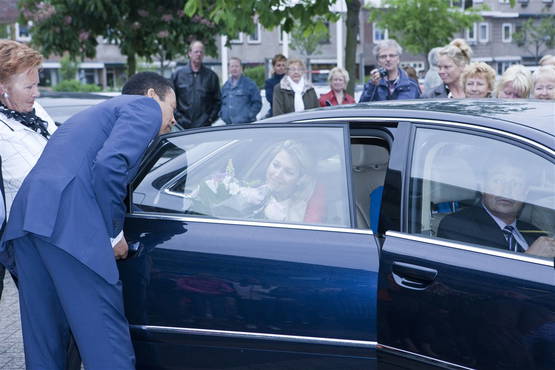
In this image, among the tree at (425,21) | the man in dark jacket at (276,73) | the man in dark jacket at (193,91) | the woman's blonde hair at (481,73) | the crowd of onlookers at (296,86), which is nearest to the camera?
the woman's blonde hair at (481,73)

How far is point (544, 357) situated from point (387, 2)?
151ft

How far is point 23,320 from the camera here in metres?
3.55

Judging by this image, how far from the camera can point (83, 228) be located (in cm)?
333

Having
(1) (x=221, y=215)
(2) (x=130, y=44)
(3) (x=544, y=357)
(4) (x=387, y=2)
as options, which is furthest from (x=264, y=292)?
(4) (x=387, y=2)

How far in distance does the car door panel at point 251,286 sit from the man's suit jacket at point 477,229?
11.8 inches

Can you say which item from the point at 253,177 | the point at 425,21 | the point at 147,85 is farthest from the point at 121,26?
the point at 425,21

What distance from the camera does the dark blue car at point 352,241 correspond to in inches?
114

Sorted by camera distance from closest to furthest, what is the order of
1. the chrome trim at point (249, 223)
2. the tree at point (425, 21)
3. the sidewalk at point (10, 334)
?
the chrome trim at point (249, 223), the sidewalk at point (10, 334), the tree at point (425, 21)

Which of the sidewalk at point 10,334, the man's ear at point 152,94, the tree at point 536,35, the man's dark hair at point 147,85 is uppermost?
the tree at point 536,35

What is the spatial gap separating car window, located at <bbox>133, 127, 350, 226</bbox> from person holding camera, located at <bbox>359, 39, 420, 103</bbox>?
13.7ft

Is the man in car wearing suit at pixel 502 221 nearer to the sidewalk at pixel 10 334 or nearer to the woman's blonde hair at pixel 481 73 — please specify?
the sidewalk at pixel 10 334

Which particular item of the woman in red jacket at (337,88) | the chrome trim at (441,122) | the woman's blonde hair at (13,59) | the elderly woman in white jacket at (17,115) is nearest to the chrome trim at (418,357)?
the chrome trim at (441,122)

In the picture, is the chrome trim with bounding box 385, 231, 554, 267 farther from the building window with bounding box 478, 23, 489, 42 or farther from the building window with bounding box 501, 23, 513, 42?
the building window with bounding box 501, 23, 513, 42

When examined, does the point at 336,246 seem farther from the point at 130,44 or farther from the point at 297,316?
the point at 130,44
